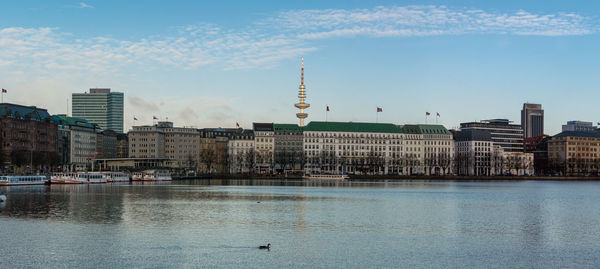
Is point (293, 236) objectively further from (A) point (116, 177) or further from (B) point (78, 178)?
(A) point (116, 177)

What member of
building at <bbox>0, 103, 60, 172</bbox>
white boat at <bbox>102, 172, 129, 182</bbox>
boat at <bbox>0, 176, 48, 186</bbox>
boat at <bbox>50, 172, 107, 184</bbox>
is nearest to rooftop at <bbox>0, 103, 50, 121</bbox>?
building at <bbox>0, 103, 60, 172</bbox>

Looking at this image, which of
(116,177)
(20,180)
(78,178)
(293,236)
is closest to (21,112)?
(116,177)

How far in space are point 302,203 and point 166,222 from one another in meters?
25.7

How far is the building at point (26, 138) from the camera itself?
161200mm

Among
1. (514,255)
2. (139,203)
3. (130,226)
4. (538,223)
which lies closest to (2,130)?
(139,203)

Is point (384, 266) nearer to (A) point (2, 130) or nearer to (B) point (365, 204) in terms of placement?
(B) point (365, 204)

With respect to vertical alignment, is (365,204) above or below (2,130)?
below

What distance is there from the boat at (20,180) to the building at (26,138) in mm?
25947

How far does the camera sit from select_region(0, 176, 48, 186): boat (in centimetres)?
11881

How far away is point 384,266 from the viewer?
114ft

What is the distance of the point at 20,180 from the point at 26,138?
2054 inches

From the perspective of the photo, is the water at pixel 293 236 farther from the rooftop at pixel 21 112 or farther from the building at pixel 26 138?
the rooftop at pixel 21 112

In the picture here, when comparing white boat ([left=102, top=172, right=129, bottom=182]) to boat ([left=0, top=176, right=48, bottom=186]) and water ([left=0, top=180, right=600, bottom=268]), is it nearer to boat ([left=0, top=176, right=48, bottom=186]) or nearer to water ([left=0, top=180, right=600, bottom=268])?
boat ([left=0, top=176, right=48, bottom=186])

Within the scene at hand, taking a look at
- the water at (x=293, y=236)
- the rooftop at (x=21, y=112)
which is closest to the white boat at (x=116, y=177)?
the rooftop at (x=21, y=112)
